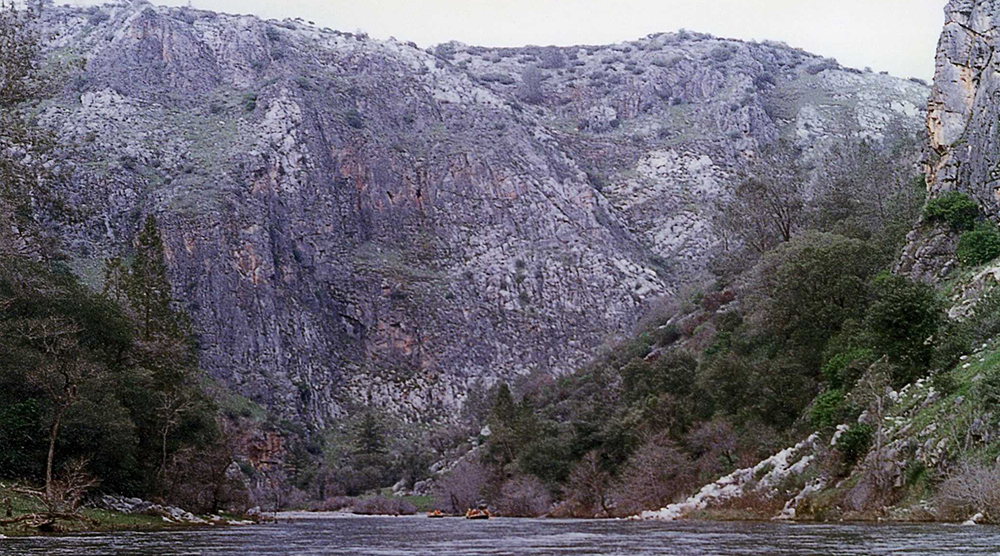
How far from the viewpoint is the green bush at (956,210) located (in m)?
49.3

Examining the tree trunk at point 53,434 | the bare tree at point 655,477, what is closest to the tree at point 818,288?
the bare tree at point 655,477

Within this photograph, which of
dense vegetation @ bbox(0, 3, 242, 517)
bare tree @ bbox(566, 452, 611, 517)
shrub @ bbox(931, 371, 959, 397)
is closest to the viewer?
shrub @ bbox(931, 371, 959, 397)

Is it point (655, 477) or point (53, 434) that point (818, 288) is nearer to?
point (655, 477)

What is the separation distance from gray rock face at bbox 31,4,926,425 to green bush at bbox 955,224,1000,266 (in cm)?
7445

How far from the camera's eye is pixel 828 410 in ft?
153

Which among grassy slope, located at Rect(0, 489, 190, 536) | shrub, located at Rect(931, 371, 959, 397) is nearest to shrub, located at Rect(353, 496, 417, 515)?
grassy slope, located at Rect(0, 489, 190, 536)

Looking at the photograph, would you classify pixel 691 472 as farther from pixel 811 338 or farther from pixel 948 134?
pixel 948 134

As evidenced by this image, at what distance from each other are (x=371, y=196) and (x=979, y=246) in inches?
4049

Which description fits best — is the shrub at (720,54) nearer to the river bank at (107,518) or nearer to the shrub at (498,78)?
the shrub at (498,78)

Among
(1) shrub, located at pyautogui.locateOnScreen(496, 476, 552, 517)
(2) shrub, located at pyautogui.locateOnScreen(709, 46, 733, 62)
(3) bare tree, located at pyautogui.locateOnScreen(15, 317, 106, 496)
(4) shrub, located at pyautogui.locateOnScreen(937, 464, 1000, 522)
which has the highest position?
(2) shrub, located at pyautogui.locateOnScreen(709, 46, 733, 62)

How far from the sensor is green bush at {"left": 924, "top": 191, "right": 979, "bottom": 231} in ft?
162

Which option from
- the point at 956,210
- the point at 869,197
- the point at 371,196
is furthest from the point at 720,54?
the point at 956,210

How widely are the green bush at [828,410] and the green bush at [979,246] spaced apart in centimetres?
857

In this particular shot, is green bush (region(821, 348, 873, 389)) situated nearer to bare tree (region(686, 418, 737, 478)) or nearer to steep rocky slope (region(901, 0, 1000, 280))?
steep rocky slope (region(901, 0, 1000, 280))
